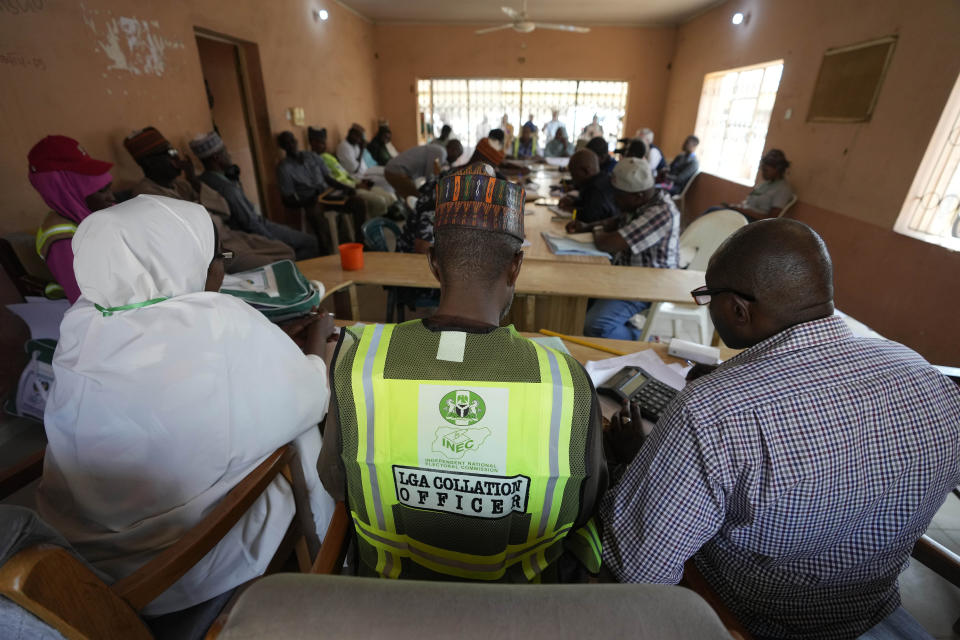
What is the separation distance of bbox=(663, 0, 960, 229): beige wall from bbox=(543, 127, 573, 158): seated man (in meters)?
3.37

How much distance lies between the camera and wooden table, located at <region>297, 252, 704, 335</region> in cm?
214

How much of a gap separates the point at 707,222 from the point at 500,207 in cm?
282

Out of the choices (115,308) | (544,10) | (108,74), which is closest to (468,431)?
(115,308)

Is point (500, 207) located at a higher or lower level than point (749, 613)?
higher

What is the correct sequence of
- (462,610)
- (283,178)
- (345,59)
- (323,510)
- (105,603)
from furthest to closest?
1. (345,59)
2. (283,178)
3. (323,510)
4. (105,603)
5. (462,610)

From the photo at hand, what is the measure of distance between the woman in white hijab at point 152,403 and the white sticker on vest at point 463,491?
44 centimetres

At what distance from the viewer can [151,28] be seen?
335 cm

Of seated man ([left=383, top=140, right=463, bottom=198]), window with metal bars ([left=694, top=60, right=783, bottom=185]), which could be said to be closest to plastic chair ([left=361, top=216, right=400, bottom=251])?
seated man ([left=383, top=140, right=463, bottom=198])

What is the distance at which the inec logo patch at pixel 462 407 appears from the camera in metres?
0.73

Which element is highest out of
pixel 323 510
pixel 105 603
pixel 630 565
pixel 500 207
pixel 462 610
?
pixel 500 207

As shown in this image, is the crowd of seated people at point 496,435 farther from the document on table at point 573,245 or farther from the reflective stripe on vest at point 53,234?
the document on table at point 573,245

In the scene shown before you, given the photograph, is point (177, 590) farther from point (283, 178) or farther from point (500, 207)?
point (283, 178)

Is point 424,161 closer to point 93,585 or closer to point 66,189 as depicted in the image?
point 66,189

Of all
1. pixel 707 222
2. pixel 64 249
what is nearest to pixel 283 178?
pixel 64 249
